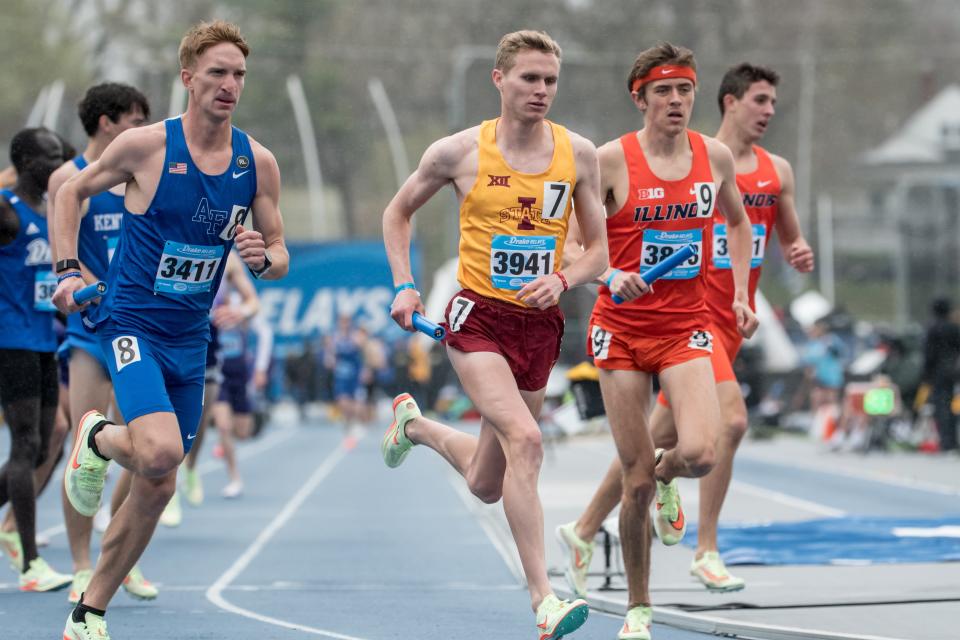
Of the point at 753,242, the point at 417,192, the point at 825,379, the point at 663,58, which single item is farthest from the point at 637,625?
the point at 825,379

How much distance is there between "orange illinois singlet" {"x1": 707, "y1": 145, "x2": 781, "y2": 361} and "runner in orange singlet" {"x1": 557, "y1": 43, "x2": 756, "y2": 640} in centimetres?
100

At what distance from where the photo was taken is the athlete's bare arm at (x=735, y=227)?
779cm

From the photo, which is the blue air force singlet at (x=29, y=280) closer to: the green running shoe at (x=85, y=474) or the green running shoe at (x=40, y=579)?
the green running shoe at (x=40, y=579)

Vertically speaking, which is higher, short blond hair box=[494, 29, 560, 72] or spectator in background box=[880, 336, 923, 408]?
short blond hair box=[494, 29, 560, 72]

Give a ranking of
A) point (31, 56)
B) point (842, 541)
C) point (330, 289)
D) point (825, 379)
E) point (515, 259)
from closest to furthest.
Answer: point (515, 259) < point (842, 541) < point (825, 379) < point (330, 289) < point (31, 56)

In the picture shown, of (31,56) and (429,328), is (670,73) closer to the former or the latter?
(429,328)

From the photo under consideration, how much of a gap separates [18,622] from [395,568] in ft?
10.4

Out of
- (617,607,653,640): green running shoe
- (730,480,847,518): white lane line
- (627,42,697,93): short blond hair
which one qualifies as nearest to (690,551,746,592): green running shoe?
(617,607,653,640): green running shoe

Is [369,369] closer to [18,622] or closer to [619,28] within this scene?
[18,622]

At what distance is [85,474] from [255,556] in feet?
14.2

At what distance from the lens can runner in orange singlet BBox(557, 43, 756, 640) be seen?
23.5ft

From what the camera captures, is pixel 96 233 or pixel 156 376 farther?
pixel 96 233

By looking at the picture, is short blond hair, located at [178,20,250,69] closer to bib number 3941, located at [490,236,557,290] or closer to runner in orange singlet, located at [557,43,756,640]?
bib number 3941, located at [490,236,557,290]

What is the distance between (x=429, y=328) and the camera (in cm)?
640
